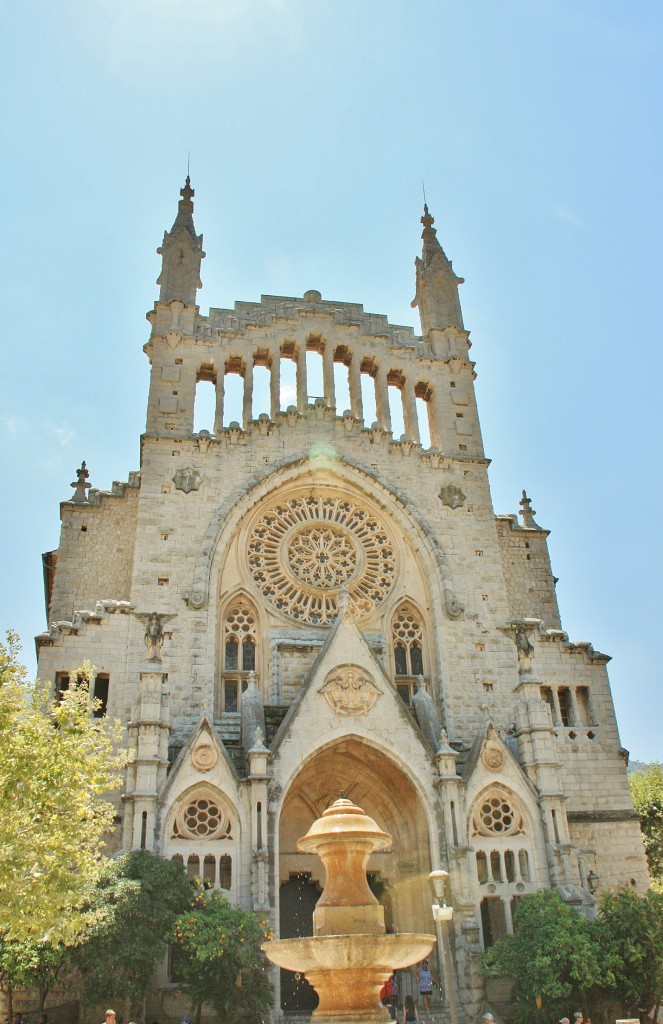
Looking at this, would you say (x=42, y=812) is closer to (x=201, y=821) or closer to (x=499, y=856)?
(x=201, y=821)

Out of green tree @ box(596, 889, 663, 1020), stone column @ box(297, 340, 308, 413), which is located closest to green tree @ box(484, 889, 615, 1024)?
green tree @ box(596, 889, 663, 1020)

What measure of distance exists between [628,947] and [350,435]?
16.5 metres

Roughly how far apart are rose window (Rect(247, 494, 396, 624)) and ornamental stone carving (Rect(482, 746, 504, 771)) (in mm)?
5773

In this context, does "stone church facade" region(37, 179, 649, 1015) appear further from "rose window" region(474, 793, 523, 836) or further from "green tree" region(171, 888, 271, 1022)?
"green tree" region(171, 888, 271, 1022)

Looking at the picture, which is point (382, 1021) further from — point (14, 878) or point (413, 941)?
point (14, 878)

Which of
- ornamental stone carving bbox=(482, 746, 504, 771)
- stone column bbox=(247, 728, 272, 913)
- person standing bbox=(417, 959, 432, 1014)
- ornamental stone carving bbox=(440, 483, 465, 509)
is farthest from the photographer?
ornamental stone carving bbox=(440, 483, 465, 509)

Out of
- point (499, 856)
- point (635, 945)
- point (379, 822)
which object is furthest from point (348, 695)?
point (635, 945)

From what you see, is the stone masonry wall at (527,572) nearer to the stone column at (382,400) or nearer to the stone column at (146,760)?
the stone column at (382,400)

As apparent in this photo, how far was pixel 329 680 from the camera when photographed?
70.0ft

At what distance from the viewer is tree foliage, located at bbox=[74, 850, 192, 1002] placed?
51.4ft

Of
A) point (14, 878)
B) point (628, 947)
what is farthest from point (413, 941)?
point (628, 947)

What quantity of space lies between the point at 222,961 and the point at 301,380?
59.4 ft

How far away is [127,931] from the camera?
16.0m

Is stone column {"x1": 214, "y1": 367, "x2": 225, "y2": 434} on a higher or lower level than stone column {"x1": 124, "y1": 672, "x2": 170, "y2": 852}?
higher
